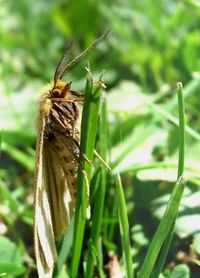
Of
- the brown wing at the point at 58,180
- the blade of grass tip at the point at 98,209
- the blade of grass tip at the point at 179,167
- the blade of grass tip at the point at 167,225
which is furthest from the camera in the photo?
the brown wing at the point at 58,180

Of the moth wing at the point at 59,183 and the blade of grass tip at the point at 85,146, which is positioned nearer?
the blade of grass tip at the point at 85,146

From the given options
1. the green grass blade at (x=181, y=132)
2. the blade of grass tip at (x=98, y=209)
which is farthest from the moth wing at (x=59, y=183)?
the green grass blade at (x=181, y=132)

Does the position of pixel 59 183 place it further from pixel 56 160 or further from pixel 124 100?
pixel 124 100

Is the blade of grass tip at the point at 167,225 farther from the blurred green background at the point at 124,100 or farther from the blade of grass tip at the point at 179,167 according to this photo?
the blurred green background at the point at 124,100

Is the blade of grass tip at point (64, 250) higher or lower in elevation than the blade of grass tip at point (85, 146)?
lower

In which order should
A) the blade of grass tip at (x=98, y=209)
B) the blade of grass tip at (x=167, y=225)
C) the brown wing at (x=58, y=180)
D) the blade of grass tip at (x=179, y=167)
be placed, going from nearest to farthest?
the blade of grass tip at (x=167, y=225) < the blade of grass tip at (x=179, y=167) < the blade of grass tip at (x=98, y=209) < the brown wing at (x=58, y=180)

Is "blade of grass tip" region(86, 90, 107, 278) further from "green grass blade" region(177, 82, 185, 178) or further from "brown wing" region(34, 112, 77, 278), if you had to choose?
"green grass blade" region(177, 82, 185, 178)

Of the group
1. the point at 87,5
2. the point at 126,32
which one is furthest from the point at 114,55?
the point at 87,5

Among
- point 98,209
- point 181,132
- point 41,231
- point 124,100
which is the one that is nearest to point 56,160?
point 98,209

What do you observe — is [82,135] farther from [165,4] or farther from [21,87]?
[165,4]
